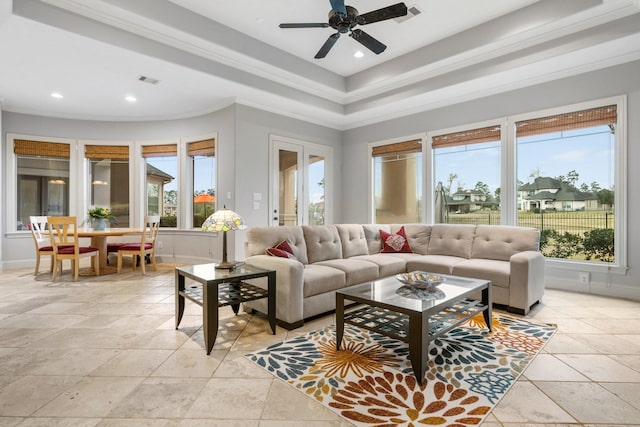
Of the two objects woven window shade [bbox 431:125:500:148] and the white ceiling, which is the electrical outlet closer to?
woven window shade [bbox 431:125:500:148]

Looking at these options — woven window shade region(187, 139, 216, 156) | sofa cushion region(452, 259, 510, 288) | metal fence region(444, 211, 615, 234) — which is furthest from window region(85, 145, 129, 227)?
metal fence region(444, 211, 615, 234)

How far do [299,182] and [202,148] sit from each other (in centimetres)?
187

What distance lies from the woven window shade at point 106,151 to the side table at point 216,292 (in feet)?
15.7

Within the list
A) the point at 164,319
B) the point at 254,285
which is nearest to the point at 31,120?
the point at 164,319

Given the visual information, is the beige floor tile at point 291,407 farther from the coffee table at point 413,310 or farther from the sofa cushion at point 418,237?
the sofa cushion at point 418,237

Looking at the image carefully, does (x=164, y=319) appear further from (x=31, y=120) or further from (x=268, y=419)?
(x=31, y=120)

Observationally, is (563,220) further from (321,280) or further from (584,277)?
(321,280)

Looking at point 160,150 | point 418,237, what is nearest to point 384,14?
point 418,237

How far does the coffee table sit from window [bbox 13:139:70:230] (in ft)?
21.3

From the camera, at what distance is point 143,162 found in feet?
21.4

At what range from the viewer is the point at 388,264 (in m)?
3.90

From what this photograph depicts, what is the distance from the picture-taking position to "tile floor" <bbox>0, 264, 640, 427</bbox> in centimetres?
165

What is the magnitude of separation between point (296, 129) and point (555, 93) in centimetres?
393

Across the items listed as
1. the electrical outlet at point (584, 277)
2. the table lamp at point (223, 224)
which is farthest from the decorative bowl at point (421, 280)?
the electrical outlet at point (584, 277)
